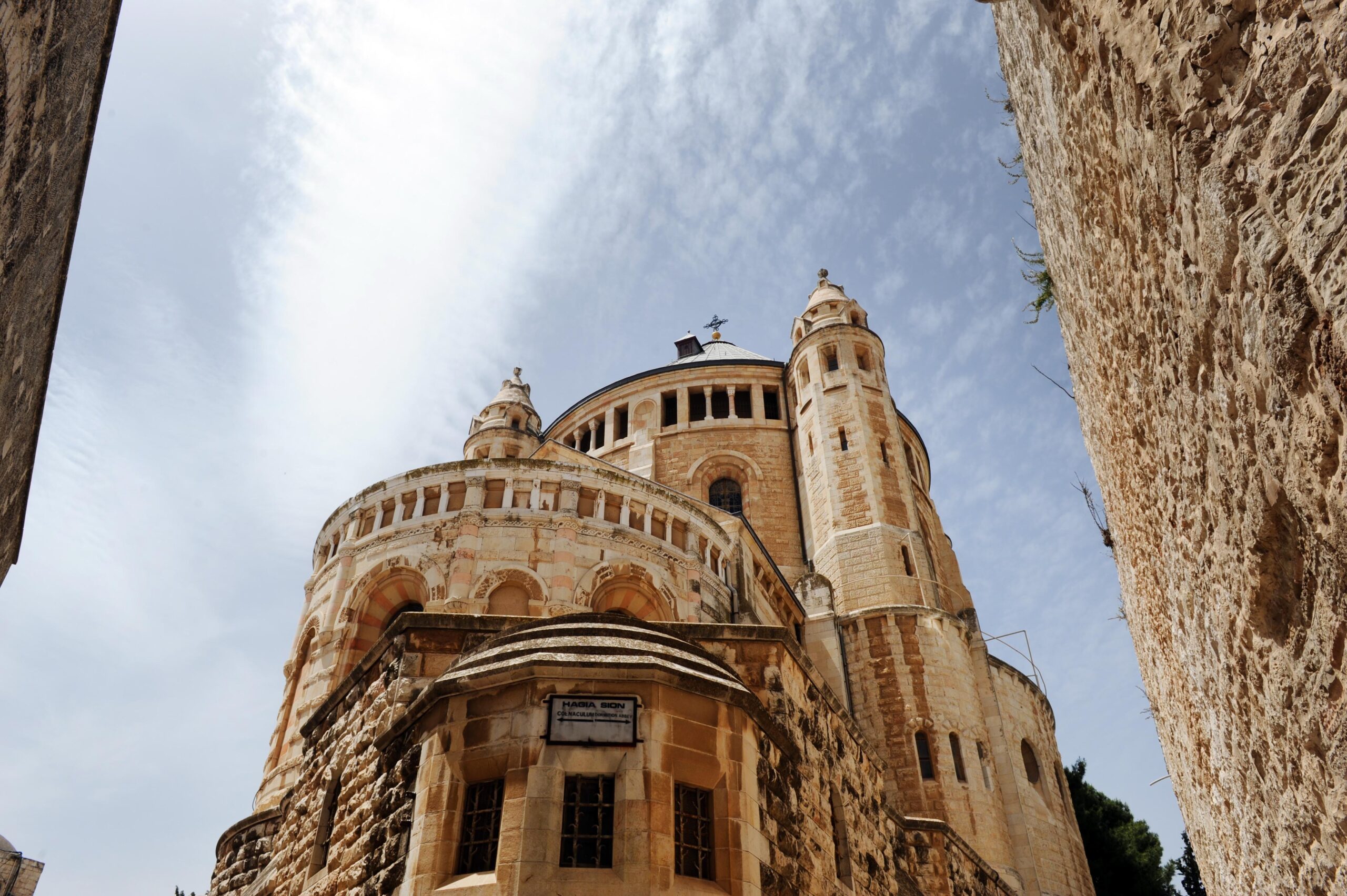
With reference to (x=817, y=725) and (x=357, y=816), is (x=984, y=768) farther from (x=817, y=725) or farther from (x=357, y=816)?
(x=357, y=816)

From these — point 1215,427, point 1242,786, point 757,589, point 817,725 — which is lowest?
point 1242,786

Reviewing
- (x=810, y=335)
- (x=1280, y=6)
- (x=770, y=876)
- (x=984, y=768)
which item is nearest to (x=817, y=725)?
(x=770, y=876)

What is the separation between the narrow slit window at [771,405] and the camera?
104 feet

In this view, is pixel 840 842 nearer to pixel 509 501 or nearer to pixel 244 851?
pixel 509 501

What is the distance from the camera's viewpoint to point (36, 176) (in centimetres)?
575

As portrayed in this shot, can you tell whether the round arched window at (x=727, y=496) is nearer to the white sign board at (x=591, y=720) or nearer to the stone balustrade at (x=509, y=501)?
the stone balustrade at (x=509, y=501)

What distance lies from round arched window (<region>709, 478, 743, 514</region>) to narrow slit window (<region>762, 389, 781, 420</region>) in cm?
282

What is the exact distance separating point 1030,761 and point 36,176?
2331 centimetres

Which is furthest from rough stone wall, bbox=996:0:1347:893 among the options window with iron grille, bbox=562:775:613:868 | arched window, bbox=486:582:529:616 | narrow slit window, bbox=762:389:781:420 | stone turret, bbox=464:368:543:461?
narrow slit window, bbox=762:389:781:420

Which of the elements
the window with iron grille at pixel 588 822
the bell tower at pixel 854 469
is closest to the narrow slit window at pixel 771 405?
the bell tower at pixel 854 469

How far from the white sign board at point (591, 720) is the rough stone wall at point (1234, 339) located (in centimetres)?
390

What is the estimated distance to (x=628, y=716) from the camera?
7102mm

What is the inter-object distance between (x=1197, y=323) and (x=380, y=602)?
587 inches

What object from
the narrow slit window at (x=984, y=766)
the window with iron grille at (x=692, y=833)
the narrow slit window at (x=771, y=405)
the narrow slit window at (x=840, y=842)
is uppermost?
the narrow slit window at (x=771, y=405)
